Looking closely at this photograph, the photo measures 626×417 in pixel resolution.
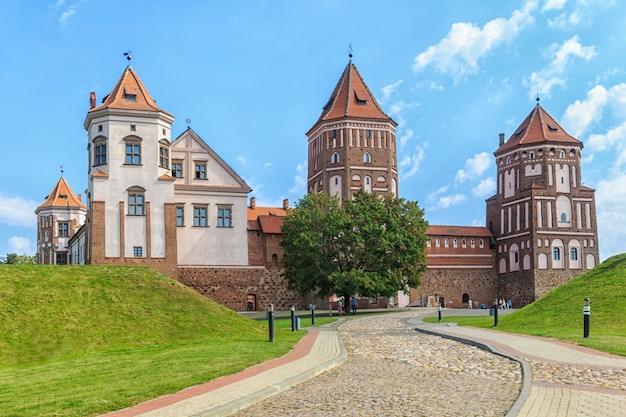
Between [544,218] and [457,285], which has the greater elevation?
[544,218]

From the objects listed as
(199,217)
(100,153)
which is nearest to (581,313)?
(199,217)

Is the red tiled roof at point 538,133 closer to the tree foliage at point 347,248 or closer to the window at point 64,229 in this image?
the tree foliage at point 347,248

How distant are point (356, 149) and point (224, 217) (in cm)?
1974

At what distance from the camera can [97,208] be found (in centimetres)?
4700

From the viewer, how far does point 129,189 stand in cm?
4788

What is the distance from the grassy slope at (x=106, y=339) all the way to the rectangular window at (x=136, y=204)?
1690cm

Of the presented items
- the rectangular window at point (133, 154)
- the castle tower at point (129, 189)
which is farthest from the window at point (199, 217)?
the rectangular window at point (133, 154)

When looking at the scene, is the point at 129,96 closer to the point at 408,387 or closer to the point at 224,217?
the point at 224,217

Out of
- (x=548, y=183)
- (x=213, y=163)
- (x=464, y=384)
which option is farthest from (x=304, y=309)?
(x=464, y=384)

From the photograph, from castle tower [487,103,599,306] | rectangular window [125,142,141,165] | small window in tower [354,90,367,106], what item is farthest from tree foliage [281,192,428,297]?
castle tower [487,103,599,306]

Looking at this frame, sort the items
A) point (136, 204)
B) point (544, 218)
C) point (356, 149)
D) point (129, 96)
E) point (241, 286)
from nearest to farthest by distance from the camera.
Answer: point (136, 204) < point (129, 96) < point (241, 286) < point (356, 149) < point (544, 218)

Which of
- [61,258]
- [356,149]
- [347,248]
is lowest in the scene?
[347,248]

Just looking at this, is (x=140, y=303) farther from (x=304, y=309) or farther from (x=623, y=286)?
(x=304, y=309)

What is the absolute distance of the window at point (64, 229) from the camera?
288ft
